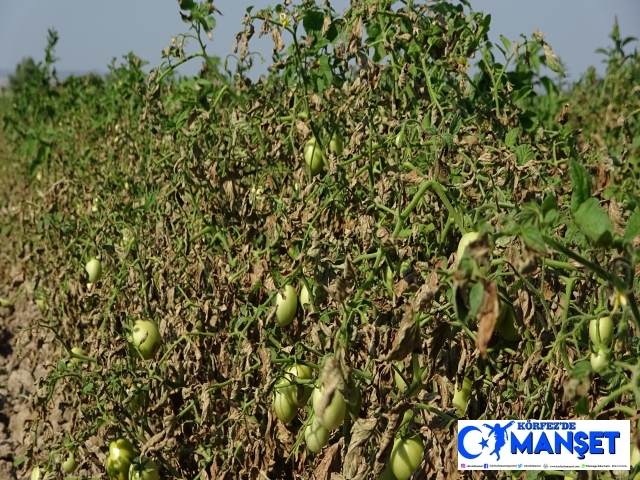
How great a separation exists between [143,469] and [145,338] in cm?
33

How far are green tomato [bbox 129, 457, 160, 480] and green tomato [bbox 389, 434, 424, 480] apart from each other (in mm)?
702

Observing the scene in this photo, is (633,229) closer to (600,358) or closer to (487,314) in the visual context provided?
(487,314)

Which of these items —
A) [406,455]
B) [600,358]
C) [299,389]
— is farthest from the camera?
[299,389]

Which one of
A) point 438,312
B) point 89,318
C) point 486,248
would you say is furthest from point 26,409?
point 486,248

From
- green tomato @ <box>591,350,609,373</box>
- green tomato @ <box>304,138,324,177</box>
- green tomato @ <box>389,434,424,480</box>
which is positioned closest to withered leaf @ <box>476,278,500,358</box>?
green tomato @ <box>591,350,609,373</box>

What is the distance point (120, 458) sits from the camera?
1844 mm

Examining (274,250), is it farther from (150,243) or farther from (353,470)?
(353,470)

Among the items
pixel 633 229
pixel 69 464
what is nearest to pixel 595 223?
pixel 633 229

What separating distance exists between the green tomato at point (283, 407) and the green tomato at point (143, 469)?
15.0 inches

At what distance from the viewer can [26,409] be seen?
3.00m

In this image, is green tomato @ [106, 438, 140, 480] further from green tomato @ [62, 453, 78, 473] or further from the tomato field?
green tomato @ [62, 453, 78, 473]

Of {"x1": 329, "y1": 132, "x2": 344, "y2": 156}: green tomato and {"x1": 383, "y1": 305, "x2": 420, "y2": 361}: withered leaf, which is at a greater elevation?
{"x1": 329, "y1": 132, "x2": 344, "y2": 156}: green tomato

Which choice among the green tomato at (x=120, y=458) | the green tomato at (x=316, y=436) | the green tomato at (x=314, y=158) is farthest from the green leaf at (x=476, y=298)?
the green tomato at (x=120, y=458)

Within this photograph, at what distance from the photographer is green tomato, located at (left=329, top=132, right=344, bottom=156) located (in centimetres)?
202
